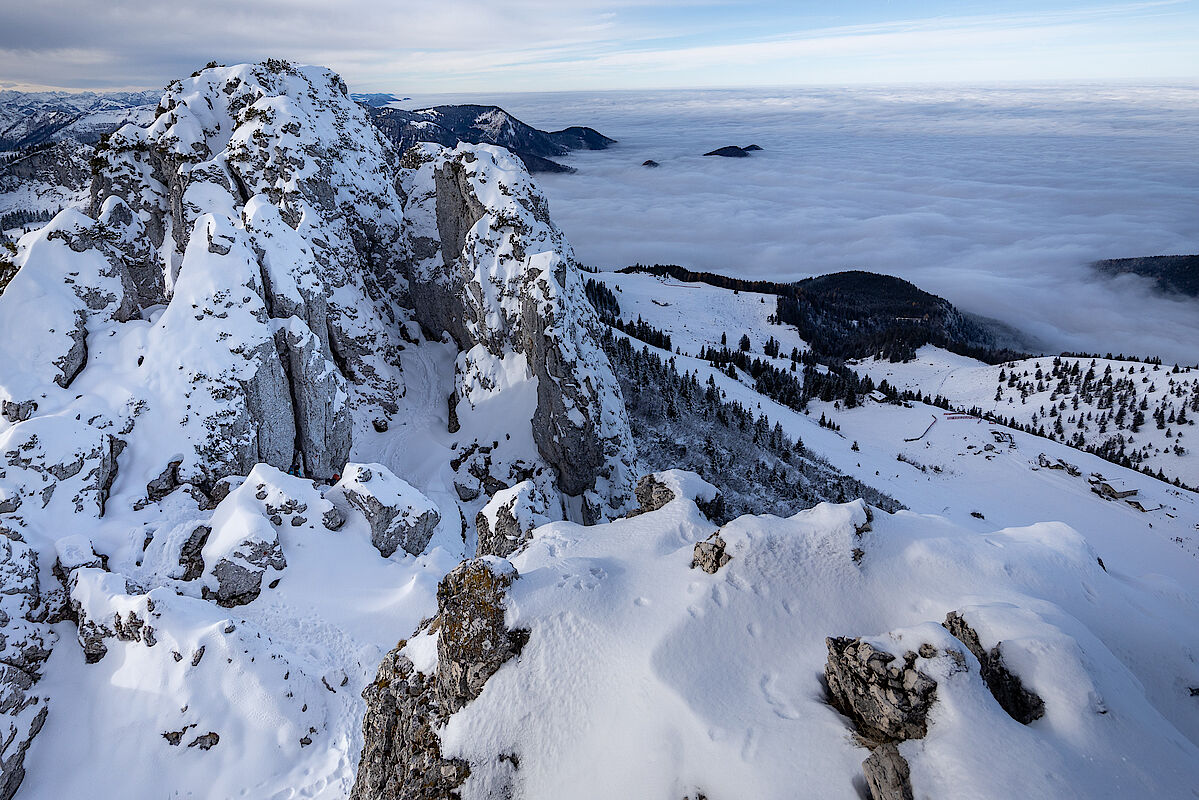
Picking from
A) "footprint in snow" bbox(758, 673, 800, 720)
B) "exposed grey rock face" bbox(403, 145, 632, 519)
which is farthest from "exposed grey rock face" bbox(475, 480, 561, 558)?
"footprint in snow" bbox(758, 673, 800, 720)

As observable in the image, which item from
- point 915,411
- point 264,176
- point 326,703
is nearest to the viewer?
point 326,703

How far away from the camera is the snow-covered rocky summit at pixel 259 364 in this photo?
2520 cm

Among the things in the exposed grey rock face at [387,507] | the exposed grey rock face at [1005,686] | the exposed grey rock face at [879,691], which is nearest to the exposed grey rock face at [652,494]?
the exposed grey rock face at [879,691]

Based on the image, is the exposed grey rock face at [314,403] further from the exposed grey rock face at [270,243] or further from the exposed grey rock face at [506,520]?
the exposed grey rock face at [506,520]

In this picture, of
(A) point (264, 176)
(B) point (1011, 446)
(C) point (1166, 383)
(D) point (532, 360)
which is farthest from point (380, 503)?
(C) point (1166, 383)

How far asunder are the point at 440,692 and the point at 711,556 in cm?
836

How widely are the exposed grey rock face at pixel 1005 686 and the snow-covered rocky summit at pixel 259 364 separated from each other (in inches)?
881

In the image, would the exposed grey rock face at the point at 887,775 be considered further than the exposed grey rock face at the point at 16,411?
No

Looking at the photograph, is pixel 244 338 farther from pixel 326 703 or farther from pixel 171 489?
pixel 326 703

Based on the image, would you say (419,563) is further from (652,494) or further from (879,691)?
(879,691)

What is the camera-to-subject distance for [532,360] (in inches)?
1813

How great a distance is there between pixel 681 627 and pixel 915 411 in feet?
413

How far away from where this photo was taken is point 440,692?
13.9 m

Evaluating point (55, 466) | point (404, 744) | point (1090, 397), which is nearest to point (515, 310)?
point (55, 466)
